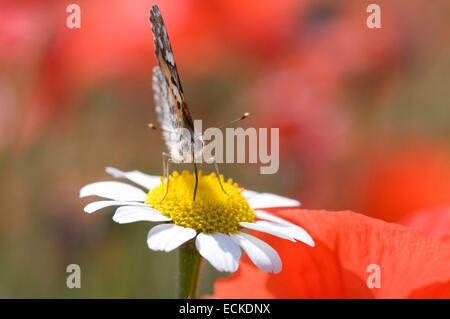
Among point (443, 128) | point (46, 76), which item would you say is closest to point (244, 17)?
point (46, 76)

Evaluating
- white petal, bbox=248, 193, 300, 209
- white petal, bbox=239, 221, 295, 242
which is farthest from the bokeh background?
white petal, bbox=239, 221, 295, 242

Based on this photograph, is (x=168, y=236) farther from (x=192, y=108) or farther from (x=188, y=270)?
(x=192, y=108)

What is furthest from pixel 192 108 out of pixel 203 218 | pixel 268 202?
pixel 203 218

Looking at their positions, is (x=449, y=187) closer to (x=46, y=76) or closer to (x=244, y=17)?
(x=244, y=17)

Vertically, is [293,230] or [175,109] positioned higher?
[175,109]

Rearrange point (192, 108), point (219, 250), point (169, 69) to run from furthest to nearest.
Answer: point (192, 108)
point (169, 69)
point (219, 250)
